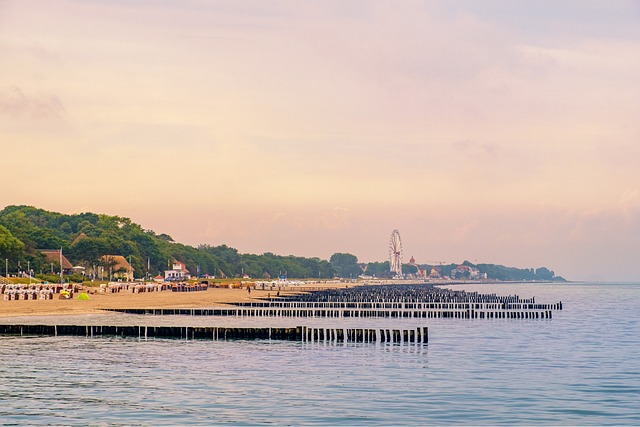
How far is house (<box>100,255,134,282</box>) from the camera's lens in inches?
7544

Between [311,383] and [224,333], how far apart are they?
19958mm

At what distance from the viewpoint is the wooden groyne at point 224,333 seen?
186ft

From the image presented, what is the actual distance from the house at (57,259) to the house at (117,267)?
588 inches

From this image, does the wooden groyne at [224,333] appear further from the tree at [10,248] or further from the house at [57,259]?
the house at [57,259]

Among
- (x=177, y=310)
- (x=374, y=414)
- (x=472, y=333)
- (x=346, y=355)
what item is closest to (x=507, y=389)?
(x=374, y=414)

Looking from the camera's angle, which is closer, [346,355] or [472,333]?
[346,355]

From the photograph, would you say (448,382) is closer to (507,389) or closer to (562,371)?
(507,389)

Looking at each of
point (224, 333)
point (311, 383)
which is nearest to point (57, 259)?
point (224, 333)

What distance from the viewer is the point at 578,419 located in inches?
1223

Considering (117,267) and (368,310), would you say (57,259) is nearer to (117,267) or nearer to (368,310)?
Answer: (117,267)

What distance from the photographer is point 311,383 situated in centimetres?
3769

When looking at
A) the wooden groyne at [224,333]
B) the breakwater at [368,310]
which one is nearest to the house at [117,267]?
the breakwater at [368,310]

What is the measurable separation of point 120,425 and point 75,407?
3.57 m

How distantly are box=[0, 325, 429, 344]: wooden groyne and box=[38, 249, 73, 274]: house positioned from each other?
349 ft
